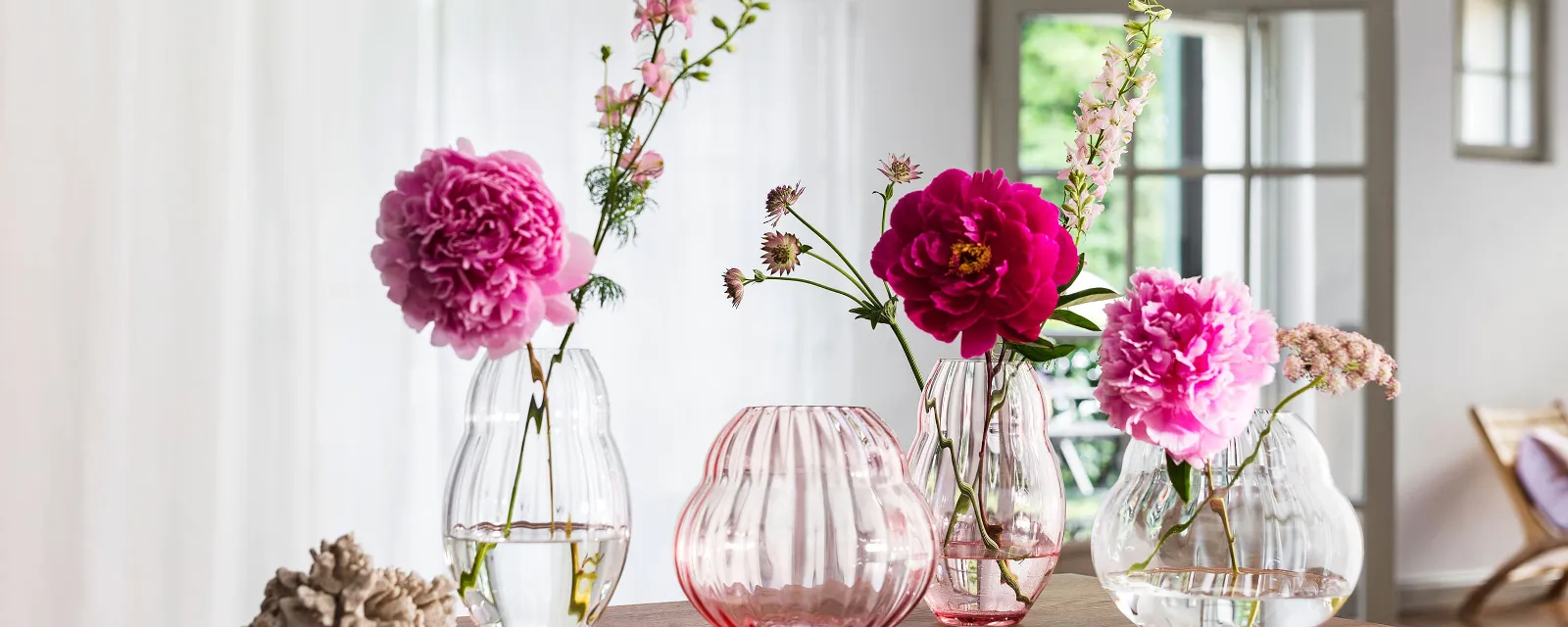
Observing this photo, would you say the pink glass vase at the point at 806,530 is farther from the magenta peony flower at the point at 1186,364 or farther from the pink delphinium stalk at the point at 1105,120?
the pink delphinium stalk at the point at 1105,120

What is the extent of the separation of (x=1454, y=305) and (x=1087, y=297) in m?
4.51

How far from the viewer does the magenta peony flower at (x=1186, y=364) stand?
2.87ft

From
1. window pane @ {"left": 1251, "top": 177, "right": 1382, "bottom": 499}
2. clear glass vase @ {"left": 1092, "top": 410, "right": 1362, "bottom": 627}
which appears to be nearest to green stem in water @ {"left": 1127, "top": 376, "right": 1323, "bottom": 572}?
clear glass vase @ {"left": 1092, "top": 410, "right": 1362, "bottom": 627}

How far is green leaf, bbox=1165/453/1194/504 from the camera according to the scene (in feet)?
3.04

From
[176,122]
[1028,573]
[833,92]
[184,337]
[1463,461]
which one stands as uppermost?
[833,92]

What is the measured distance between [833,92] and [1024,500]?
270 centimetres

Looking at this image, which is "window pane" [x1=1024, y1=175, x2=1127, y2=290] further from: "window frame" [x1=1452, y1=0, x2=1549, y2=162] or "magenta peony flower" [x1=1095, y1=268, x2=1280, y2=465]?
"magenta peony flower" [x1=1095, y1=268, x2=1280, y2=465]

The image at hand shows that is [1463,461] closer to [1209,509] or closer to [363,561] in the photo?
[1209,509]

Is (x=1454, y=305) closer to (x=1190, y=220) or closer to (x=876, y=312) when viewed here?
(x=1190, y=220)

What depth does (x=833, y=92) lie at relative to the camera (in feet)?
11.9

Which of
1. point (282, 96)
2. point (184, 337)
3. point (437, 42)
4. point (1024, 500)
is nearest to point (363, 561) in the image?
point (1024, 500)

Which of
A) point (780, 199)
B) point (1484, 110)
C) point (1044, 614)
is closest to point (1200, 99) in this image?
point (1484, 110)

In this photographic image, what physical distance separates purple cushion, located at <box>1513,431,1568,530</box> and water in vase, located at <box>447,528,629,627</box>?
4494 mm

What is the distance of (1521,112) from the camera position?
5.15 meters
